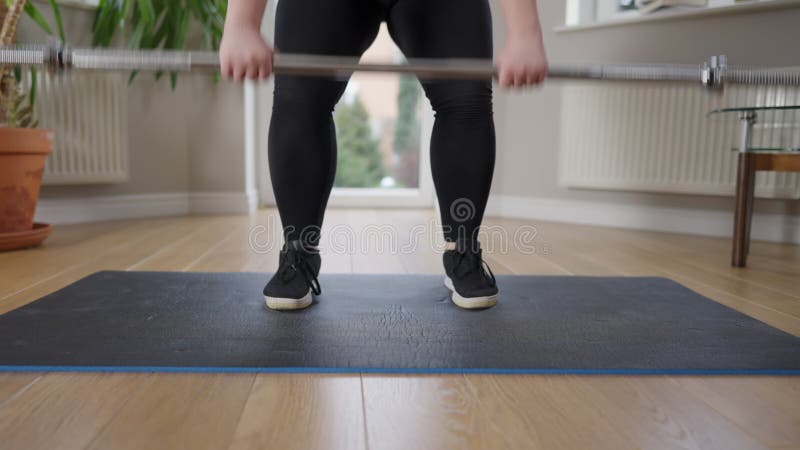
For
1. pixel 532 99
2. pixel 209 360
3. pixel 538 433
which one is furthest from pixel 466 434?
pixel 532 99

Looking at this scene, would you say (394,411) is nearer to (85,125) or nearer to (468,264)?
(468,264)

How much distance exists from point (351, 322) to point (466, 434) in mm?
405

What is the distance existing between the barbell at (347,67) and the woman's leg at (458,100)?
0.69ft

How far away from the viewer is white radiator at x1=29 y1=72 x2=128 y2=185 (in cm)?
233

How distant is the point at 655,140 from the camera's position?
2.50 meters

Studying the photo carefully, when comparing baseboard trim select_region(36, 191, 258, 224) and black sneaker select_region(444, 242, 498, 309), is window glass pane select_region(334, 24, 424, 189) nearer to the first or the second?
baseboard trim select_region(36, 191, 258, 224)

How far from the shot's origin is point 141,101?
2633 mm

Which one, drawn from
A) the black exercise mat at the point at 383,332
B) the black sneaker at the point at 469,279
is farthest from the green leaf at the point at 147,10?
the black sneaker at the point at 469,279

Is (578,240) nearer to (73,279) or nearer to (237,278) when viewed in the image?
(237,278)

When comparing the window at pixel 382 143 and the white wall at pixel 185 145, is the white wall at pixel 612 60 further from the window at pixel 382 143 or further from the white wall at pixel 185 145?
the white wall at pixel 185 145

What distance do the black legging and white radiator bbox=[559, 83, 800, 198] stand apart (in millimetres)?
1497

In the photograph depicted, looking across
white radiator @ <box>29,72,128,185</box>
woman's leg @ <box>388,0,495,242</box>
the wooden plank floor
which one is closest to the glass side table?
the wooden plank floor

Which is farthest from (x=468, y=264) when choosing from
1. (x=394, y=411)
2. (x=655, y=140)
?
(x=655, y=140)

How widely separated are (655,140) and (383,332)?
6.27ft
